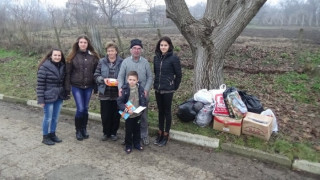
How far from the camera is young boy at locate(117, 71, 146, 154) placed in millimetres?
4547

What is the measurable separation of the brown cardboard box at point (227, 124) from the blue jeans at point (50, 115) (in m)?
2.89

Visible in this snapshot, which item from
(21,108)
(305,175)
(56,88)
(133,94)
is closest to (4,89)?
(21,108)

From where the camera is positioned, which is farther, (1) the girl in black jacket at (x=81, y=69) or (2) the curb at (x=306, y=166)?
(1) the girl in black jacket at (x=81, y=69)

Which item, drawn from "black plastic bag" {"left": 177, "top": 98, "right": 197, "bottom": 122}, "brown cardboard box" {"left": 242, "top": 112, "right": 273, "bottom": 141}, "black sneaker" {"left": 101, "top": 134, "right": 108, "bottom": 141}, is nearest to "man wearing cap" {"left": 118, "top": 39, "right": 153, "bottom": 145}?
"black plastic bag" {"left": 177, "top": 98, "right": 197, "bottom": 122}

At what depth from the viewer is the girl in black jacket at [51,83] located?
4.64m

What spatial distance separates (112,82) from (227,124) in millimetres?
2230

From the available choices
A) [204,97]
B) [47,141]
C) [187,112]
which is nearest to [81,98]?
[47,141]

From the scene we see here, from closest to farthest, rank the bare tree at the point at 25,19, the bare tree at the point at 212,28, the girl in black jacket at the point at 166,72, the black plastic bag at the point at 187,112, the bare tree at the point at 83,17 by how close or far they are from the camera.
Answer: the girl in black jacket at the point at 166,72 → the black plastic bag at the point at 187,112 → the bare tree at the point at 212,28 → the bare tree at the point at 83,17 → the bare tree at the point at 25,19

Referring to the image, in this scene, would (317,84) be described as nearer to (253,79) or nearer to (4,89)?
(253,79)

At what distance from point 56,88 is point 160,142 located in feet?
6.80

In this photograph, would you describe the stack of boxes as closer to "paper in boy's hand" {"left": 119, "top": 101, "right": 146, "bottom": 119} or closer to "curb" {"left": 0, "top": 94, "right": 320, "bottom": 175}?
"curb" {"left": 0, "top": 94, "right": 320, "bottom": 175}

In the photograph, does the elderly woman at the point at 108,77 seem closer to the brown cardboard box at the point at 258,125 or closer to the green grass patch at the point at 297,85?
the brown cardboard box at the point at 258,125

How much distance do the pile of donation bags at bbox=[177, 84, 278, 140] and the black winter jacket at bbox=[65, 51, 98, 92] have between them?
191cm

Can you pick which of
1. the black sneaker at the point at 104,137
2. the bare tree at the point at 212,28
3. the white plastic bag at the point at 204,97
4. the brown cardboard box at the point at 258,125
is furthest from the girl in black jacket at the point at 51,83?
the brown cardboard box at the point at 258,125
